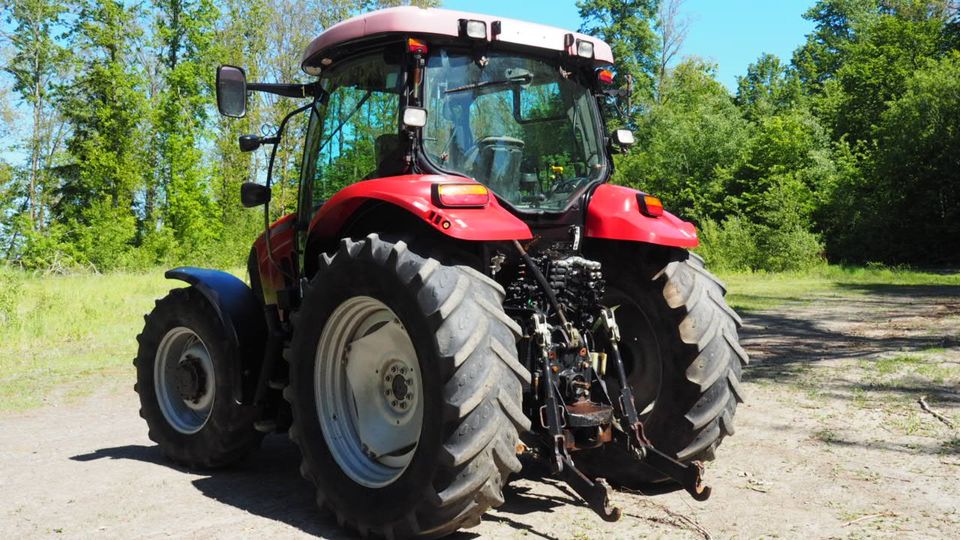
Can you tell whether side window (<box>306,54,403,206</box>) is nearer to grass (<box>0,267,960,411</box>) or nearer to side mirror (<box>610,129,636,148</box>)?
side mirror (<box>610,129,636,148</box>)

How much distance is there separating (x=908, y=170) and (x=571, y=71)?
89.5 ft

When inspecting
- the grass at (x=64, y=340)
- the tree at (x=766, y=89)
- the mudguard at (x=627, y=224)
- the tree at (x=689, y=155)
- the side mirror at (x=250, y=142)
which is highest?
the tree at (x=766, y=89)

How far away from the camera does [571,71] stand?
16.1 ft

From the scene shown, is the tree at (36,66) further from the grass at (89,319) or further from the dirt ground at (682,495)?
the dirt ground at (682,495)

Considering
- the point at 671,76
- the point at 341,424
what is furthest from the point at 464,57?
the point at 671,76

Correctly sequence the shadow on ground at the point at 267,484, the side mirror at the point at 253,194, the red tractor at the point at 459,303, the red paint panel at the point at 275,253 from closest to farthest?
the red tractor at the point at 459,303 < the shadow on ground at the point at 267,484 < the side mirror at the point at 253,194 < the red paint panel at the point at 275,253

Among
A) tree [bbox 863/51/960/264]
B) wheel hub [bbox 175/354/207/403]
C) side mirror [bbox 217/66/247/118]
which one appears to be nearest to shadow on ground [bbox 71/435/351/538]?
wheel hub [bbox 175/354/207/403]

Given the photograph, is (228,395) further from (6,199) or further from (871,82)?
(871,82)

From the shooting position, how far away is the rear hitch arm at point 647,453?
3.91 m

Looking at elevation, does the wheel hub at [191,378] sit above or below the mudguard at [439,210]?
below

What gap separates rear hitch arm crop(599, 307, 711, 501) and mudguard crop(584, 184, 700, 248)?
0.43 m

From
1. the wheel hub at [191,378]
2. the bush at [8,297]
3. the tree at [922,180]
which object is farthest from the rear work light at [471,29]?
the tree at [922,180]

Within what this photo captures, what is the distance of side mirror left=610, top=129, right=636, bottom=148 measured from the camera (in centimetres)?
500

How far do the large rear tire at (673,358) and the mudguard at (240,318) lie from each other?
2.01 metres
